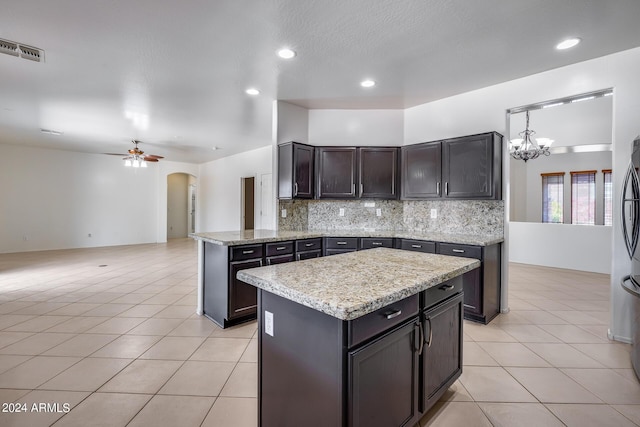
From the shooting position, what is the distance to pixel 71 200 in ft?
25.4

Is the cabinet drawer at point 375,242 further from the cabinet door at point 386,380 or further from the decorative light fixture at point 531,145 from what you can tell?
the decorative light fixture at point 531,145

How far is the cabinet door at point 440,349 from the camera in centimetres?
154

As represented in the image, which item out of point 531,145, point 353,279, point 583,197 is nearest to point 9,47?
point 353,279

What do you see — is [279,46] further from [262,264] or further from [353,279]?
[353,279]

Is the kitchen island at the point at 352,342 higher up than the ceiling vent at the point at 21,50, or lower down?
lower down

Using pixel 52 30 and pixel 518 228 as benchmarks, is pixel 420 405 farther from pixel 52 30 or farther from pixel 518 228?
pixel 518 228

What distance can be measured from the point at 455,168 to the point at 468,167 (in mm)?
148

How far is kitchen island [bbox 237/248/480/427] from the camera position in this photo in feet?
3.70

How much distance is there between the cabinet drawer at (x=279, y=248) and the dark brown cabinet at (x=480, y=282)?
1715 mm

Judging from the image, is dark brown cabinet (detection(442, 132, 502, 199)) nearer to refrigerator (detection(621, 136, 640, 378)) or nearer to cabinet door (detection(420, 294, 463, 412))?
refrigerator (detection(621, 136, 640, 378))

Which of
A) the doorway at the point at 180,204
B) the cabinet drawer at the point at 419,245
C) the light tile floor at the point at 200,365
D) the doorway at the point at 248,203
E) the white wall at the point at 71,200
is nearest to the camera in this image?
the light tile floor at the point at 200,365

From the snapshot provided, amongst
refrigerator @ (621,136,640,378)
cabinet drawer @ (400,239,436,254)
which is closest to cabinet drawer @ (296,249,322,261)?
cabinet drawer @ (400,239,436,254)

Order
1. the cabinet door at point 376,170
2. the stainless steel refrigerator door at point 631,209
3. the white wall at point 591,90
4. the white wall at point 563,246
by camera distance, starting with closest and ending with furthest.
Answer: the stainless steel refrigerator door at point 631,209 < the white wall at point 591,90 < the cabinet door at point 376,170 < the white wall at point 563,246

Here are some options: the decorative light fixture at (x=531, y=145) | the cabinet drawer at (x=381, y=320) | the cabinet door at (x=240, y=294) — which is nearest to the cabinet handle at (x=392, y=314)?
the cabinet drawer at (x=381, y=320)
